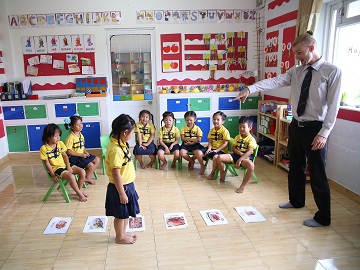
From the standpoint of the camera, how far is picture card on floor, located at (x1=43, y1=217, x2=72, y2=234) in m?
2.67

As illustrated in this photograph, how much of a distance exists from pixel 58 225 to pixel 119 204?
89 cm

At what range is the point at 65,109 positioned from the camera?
5008 mm

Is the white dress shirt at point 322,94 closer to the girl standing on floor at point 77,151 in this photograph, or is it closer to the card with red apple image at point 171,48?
the girl standing on floor at point 77,151

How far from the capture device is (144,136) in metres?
4.51

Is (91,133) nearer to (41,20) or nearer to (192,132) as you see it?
(192,132)

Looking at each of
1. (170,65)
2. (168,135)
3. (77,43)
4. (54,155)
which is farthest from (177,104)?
(54,155)

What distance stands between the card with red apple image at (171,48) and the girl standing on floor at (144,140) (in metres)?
1.59

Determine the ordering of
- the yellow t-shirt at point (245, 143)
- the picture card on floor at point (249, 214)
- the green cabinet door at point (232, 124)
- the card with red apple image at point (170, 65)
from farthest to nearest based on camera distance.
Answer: the card with red apple image at point (170, 65) < the green cabinet door at point (232, 124) < the yellow t-shirt at point (245, 143) < the picture card on floor at point (249, 214)

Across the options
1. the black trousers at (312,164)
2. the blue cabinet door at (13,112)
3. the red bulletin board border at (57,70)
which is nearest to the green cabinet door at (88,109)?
the red bulletin board border at (57,70)

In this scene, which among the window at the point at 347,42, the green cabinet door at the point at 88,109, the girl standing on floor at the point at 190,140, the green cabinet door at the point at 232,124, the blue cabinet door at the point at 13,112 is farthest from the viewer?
the green cabinet door at the point at 232,124

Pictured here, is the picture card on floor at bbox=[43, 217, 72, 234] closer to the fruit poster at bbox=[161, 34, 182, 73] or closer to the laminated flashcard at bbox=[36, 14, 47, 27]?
the fruit poster at bbox=[161, 34, 182, 73]

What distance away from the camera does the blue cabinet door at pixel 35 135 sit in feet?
16.4

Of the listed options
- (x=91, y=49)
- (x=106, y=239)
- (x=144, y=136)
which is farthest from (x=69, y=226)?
(x=91, y=49)

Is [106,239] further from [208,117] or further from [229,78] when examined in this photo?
[229,78]
